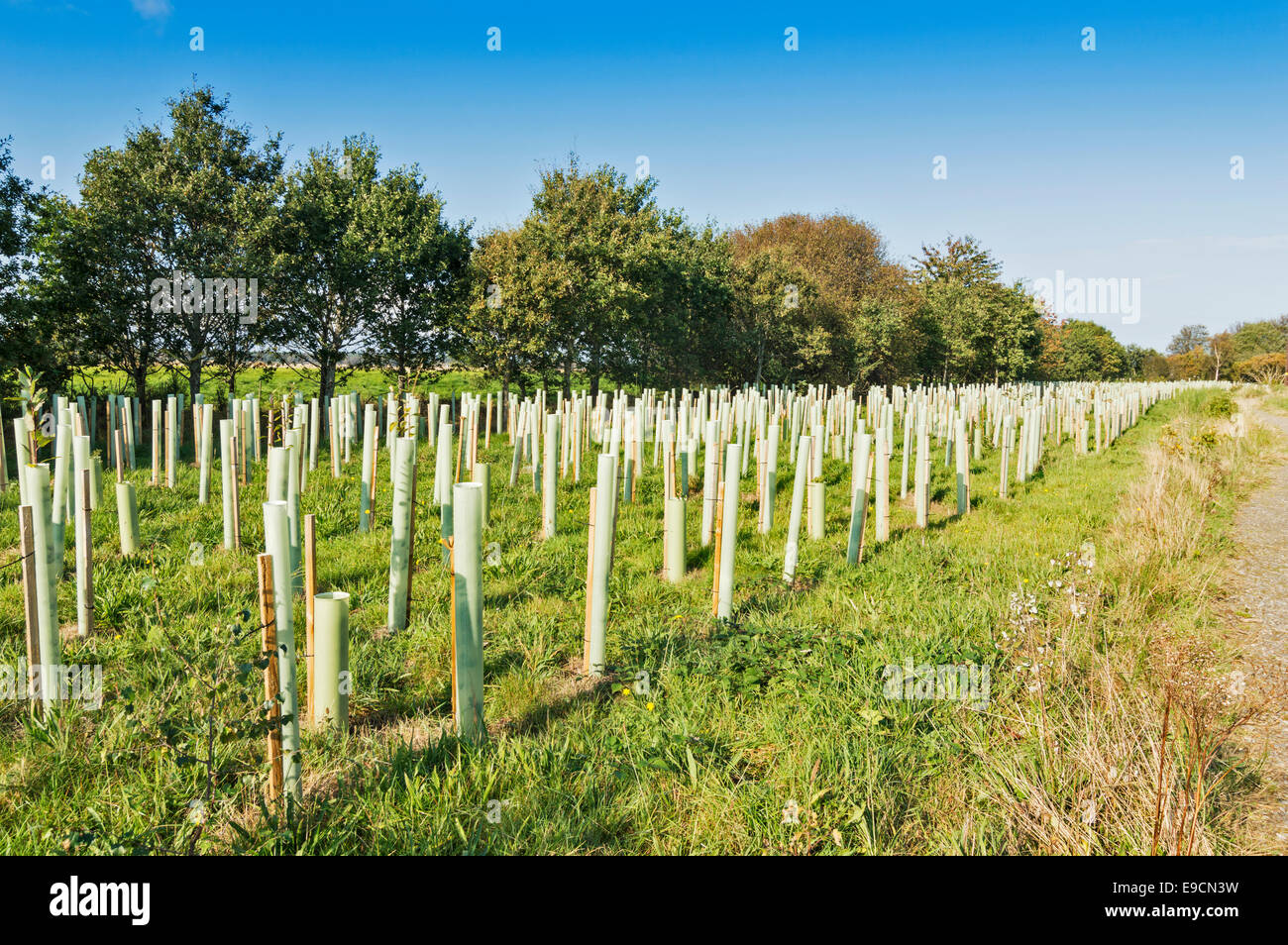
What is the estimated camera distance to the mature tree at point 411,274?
19.6 m

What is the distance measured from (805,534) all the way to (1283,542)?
17.3ft

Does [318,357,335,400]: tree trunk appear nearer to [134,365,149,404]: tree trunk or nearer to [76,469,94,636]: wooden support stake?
[134,365,149,404]: tree trunk

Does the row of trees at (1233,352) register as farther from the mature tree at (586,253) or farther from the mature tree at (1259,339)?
the mature tree at (586,253)

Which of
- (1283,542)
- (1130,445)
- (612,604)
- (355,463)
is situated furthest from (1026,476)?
(355,463)

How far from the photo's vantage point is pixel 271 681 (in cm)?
257

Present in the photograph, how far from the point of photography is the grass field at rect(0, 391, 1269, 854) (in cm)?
268

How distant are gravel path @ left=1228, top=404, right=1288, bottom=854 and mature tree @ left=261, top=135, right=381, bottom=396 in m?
19.1

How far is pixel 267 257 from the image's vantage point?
60.1 ft

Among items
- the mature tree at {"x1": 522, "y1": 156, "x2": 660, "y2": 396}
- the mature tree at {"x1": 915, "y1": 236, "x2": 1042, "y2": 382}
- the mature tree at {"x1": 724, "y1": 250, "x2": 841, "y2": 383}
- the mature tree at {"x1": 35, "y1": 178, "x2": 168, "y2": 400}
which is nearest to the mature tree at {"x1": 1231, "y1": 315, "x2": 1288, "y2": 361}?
the mature tree at {"x1": 915, "y1": 236, "x2": 1042, "y2": 382}

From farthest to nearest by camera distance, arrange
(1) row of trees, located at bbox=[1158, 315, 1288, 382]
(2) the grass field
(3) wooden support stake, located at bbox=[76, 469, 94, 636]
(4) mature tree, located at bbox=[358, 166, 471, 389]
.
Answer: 1. (1) row of trees, located at bbox=[1158, 315, 1288, 382]
2. (4) mature tree, located at bbox=[358, 166, 471, 389]
3. (3) wooden support stake, located at bbox=[76, 469, 94, 636]
4. (2) the grass field

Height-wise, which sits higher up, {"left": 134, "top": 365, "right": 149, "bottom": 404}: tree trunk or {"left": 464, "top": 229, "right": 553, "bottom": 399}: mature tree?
{"left": 464, "top": 229, "right": 553, "bottom": 399}: mature tree

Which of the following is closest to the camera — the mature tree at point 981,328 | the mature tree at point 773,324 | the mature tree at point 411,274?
the mature tree at point 411,274

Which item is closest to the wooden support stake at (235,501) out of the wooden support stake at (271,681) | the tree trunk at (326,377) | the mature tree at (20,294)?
the wooden support stake at (271,681)

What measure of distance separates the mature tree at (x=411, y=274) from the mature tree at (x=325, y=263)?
0.87 feet
